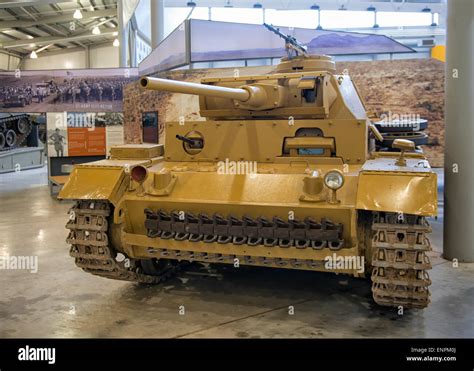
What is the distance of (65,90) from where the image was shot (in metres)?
15.7

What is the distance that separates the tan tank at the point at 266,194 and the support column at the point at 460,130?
1358 mm

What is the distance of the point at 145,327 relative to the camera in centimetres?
545

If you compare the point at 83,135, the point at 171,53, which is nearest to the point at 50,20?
the point at 83,135

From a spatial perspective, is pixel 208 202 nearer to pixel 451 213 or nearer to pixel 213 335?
pixel 213 335

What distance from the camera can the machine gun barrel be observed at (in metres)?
4.75

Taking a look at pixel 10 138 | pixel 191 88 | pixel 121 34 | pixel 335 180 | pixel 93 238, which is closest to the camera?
pixel 335 180

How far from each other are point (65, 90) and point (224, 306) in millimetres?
11450

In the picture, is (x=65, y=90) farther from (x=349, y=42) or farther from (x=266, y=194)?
(x=266, y=194)

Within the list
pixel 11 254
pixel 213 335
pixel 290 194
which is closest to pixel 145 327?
pixel 213 335

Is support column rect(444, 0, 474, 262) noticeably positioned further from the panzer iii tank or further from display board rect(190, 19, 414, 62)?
the panzer iii tank

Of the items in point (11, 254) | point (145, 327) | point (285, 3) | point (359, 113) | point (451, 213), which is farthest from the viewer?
point (285, 3)

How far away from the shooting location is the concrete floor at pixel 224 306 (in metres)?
5.35

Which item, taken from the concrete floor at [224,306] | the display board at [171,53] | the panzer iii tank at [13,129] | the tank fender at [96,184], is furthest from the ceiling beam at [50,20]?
the tank fender at [96,184]

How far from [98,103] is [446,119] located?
10307 millimetres
